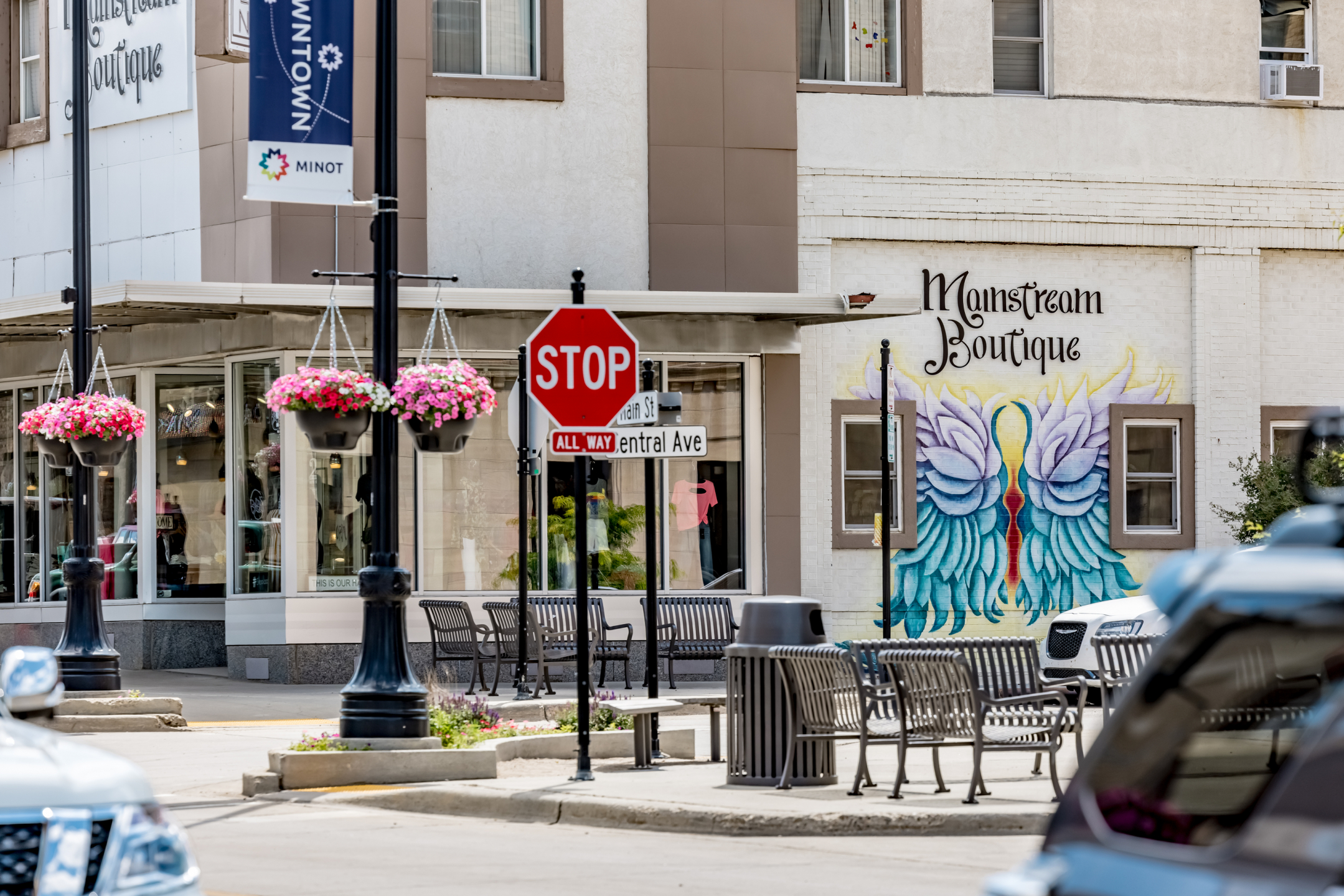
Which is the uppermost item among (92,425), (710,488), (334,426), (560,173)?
(560,173)

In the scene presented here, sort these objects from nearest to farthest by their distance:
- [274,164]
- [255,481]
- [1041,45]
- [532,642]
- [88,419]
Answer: [274,164] → [88,419] → [532,642] → [255,481] → [1041,45]

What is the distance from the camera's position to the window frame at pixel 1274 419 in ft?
83.5

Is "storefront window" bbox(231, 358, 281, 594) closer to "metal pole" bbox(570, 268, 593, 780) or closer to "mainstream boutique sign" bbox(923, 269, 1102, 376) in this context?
"mainstream boutique sign" bbox(923, 269, 1102, 376)

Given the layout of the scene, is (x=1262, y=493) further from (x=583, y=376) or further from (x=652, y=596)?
(x=583, y=376)

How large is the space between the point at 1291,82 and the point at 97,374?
15631 millimetres

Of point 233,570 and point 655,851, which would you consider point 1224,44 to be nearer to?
point 233,570

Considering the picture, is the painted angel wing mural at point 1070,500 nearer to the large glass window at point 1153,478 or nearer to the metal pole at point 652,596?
the large glass window at point 1153,478

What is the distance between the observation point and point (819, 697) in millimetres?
12375

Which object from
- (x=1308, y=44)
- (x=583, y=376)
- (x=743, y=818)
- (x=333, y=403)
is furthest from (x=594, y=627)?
(x=1308, y=44)

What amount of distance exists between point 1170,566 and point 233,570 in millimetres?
20459

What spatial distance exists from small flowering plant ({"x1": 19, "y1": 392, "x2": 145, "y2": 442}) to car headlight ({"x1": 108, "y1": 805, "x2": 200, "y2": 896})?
13.9 metres

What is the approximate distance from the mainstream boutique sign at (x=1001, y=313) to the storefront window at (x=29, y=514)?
11556 millimetres

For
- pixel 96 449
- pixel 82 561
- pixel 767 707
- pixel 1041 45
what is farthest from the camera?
pixel 1041 45

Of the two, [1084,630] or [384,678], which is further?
[1084,630]
